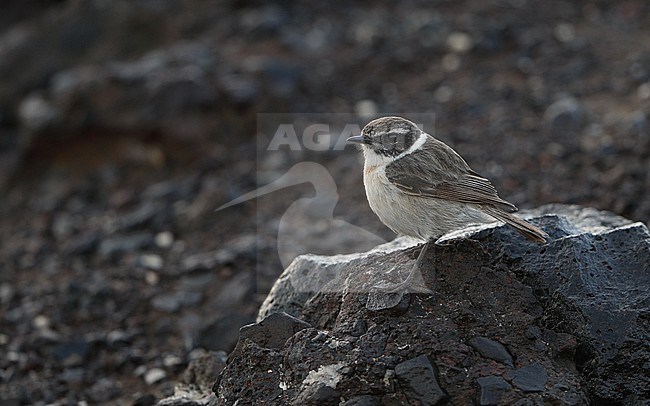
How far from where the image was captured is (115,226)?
996 centimetres

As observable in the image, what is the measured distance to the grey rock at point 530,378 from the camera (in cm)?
410

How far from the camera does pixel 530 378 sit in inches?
164

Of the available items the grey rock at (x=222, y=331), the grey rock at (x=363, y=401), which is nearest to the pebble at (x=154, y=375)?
the grey rock at (x=222, y=331)

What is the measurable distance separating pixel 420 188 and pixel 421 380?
1535 mm

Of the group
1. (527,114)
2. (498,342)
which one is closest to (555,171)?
(527,114)

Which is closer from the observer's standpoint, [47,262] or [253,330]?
[253,330]

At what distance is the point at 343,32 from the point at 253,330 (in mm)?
9087

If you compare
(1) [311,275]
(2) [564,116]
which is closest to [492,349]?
(1) [311,275]

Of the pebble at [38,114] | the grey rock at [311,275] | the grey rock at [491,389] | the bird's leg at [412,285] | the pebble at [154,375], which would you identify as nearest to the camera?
the grey rock at [491,389]

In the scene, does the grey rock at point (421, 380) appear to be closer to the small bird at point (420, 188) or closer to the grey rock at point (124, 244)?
the small bird at point (420, 188)

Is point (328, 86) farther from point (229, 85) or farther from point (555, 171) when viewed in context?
point (555, 171)

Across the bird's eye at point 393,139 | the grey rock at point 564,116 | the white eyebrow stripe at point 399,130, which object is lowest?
the grey rock at point 564,116

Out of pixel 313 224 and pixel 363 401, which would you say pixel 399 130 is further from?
pixel 313 224

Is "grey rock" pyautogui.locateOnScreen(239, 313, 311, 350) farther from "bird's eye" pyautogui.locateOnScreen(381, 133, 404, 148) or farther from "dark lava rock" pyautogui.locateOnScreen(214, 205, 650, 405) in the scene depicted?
"bird's eye" pyautogui.locateOnScreen(381, 133, 404, 148)
